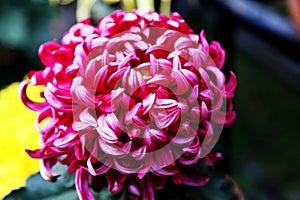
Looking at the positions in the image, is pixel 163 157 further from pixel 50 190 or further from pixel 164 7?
pixel 164 7

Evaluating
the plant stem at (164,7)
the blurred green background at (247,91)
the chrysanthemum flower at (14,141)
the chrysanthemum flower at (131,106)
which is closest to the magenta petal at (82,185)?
the chrysanthemum flower at (131,106)

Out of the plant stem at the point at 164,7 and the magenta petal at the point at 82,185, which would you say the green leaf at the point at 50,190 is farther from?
the plant stem at the point at 164,7

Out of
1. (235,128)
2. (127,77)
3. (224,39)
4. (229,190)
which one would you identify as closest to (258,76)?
(235,128)

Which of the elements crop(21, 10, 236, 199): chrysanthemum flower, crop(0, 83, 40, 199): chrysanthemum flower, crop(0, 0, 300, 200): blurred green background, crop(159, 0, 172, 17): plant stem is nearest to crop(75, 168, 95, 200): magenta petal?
crop(21, 10, 236, 199): chrysanthemum flower

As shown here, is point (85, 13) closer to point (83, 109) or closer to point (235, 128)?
point (83, 109)

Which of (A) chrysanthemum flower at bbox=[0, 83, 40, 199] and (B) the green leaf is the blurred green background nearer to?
(A) chrysanthemum flower at bbox=[0, 83, 40, 199]
